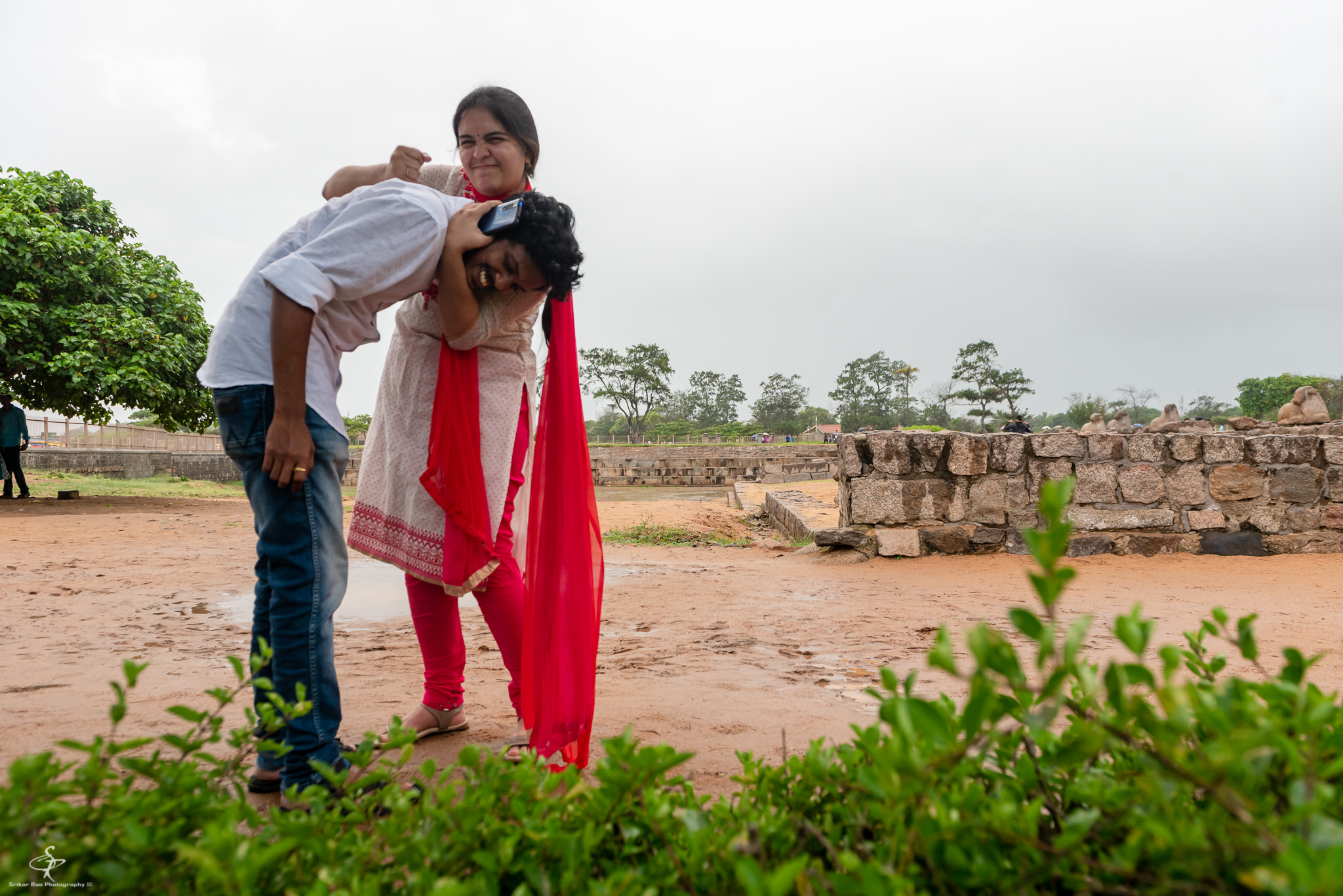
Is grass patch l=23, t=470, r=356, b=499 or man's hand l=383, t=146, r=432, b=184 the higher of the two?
man's hand l=383, t=146, r=432, b=184

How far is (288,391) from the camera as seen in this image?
1453mm

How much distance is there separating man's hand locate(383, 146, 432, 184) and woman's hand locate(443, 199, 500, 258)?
0.36 m

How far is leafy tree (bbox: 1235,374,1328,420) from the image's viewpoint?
112 feet

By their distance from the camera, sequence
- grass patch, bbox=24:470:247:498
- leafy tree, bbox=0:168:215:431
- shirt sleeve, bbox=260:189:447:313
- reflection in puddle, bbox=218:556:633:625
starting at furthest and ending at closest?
grass patch, bbox=24:470:247:498, leafy tree, bbox=0:168:215:431, reflection in puddle, bbox=218:556:633:625, shirt sleeve, bbox=260:189:447:313

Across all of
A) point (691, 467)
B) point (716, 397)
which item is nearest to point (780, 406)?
point (716, 397)

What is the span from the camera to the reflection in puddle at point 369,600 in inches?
154

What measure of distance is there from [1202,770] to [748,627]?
3.16m

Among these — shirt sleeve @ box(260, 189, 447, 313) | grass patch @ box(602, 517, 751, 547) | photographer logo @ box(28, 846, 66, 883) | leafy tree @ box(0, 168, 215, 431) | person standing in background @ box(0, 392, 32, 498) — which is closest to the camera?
photographer logo @ box(28, 846, 66, 883)

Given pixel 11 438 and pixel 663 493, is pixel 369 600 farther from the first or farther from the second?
pixel 663 493

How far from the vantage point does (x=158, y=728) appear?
6.44 ft

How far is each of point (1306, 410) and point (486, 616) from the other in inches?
639

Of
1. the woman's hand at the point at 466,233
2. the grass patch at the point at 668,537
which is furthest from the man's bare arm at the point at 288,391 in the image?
the grass patch at the point at 668,537

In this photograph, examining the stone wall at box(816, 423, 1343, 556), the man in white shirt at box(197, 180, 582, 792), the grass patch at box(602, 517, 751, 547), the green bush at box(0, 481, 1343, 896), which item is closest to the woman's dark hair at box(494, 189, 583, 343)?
the man in white shirt at box(197, 180, 582, 792)

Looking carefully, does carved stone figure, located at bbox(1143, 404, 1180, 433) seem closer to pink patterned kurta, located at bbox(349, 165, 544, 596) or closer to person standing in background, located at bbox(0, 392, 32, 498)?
pink patterned kurta, located at bbox(349, 165, 544, 596)
